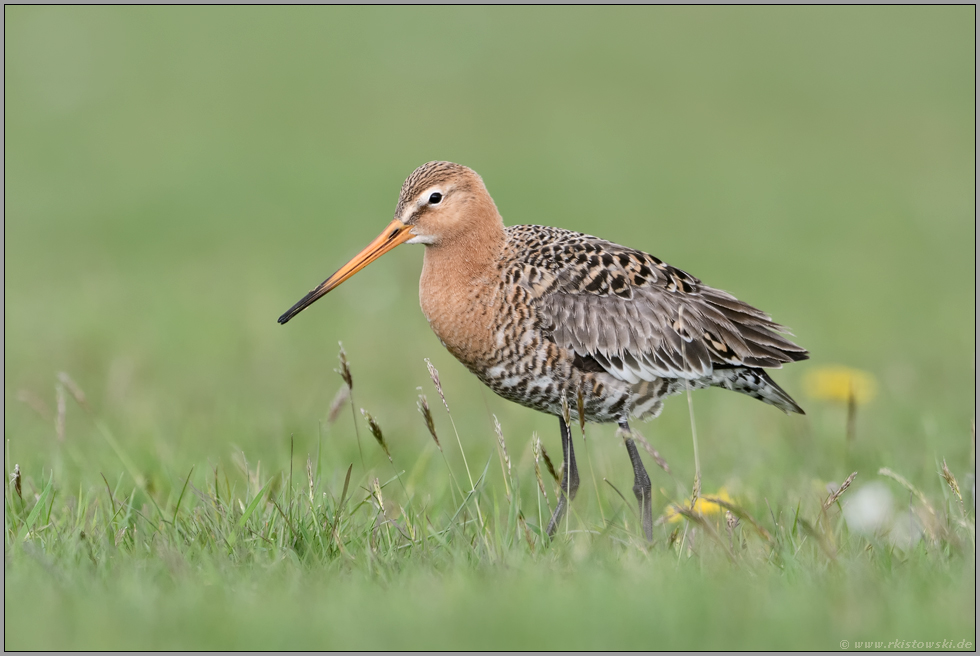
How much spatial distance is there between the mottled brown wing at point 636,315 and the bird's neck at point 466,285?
0.21 meters

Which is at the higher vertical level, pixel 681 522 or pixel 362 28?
pixel 362 28

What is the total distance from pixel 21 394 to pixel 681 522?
11.3ft

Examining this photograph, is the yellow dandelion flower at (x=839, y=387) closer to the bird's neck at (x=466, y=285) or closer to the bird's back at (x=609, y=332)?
the bird's back at (x=609, y=332)

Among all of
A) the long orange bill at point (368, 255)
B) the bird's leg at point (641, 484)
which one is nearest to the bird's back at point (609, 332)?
the bird's leg at point (641, 484)

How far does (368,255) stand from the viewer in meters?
5.71

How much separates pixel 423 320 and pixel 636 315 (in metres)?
6.15

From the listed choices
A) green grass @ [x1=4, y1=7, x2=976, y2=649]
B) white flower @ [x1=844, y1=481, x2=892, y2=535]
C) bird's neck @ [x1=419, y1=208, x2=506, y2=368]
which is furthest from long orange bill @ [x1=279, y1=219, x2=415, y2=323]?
white flower @ [x1=844, y1=481, x2=892, y2=535]

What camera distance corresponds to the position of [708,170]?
19312 mm

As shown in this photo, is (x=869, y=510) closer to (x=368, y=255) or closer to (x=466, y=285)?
(x=466, y=285)

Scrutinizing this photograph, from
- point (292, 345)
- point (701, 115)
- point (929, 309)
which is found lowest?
point (292, 345)

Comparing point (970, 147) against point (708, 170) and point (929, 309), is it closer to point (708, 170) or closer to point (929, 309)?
point (708, 170)

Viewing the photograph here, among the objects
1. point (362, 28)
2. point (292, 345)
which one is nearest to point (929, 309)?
point (292, 345)

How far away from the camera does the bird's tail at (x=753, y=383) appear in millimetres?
→ 6082

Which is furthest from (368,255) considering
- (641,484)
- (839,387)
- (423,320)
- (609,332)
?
(423,320)
